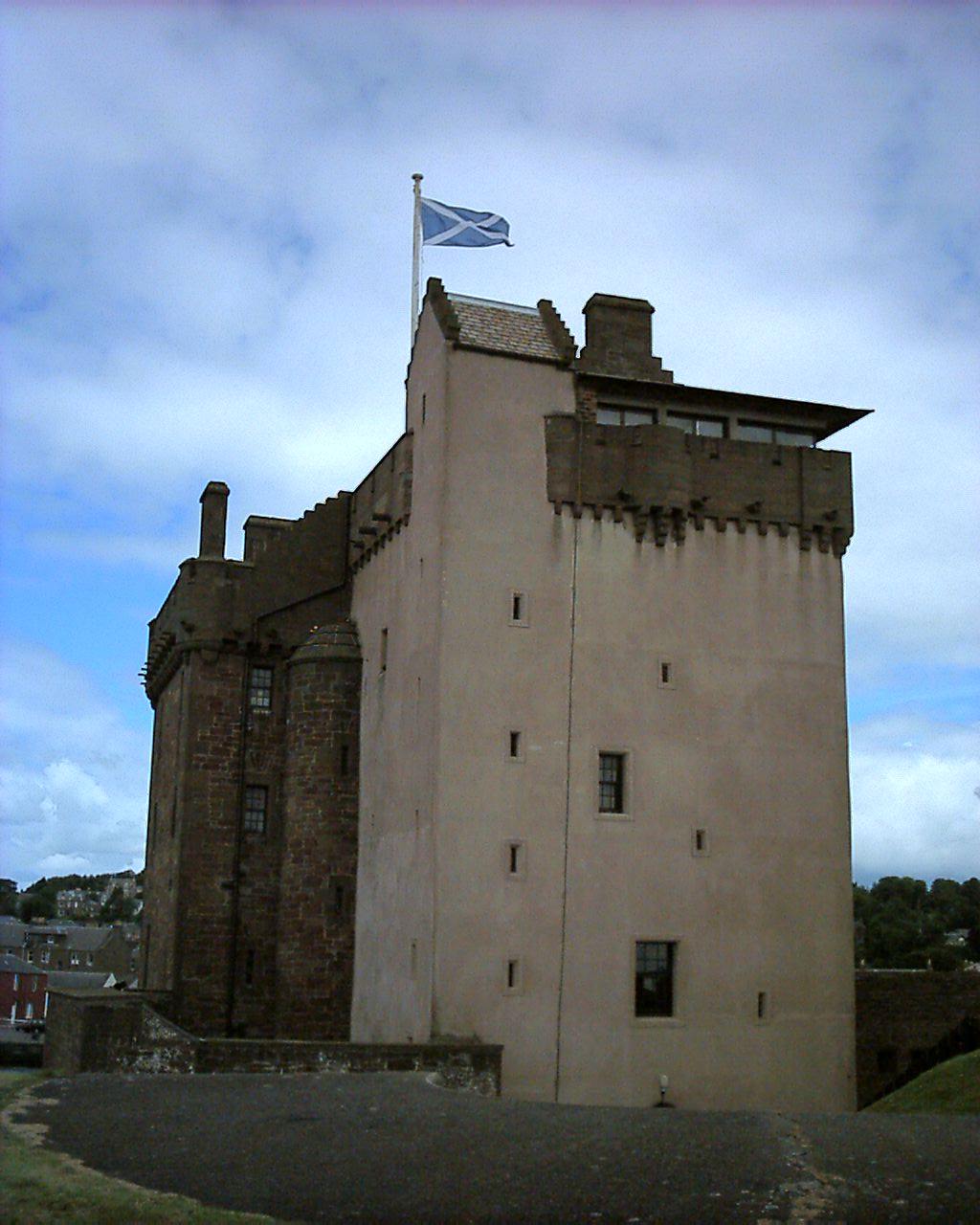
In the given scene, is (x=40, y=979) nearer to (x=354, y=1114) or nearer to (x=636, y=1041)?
(x=636, y=1041)

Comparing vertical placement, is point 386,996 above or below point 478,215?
below

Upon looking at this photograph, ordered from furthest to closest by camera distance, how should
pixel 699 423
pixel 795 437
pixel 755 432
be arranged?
pixel 795 437
pixel 755 432
pixel 699 423

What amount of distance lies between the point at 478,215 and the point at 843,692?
15.4m

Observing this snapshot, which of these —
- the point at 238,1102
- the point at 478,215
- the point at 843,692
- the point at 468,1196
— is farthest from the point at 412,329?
the point at 468,1196

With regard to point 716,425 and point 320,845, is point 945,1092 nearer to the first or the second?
point 716,425

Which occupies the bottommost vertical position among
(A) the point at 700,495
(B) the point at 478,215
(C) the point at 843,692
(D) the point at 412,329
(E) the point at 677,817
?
(E) the point at 677,817

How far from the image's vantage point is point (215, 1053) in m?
25.9

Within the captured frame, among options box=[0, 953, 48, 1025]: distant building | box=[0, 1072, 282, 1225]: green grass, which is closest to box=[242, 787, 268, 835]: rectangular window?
box=[0, 1072, 282, 1225]: green grass

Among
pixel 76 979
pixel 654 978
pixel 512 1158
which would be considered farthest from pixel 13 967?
pixel 512 1158

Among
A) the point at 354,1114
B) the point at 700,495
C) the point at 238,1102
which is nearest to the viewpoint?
the point at 354,1114

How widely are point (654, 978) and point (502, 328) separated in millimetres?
14975

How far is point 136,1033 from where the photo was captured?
27.8 metres

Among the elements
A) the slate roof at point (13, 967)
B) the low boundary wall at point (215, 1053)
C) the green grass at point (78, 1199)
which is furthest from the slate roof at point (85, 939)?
the green grass at point (78, 1199)

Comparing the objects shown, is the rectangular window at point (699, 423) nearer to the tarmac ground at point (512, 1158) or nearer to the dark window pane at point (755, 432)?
the dark window pane at point (755, 432)
